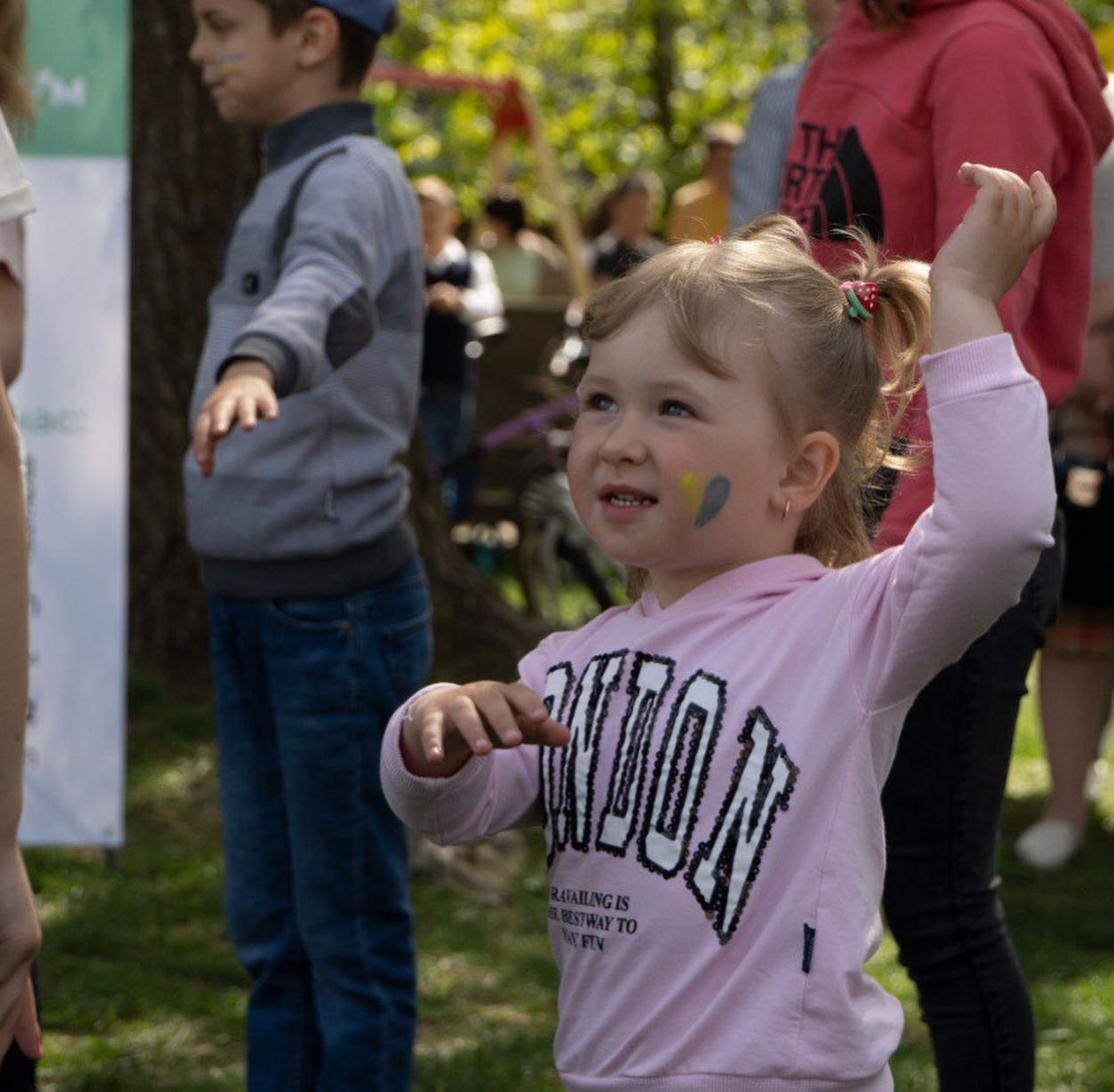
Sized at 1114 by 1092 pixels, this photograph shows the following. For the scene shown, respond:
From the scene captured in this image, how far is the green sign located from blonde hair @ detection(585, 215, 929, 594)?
2756 mm

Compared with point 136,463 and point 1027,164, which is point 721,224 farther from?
point 1027,164

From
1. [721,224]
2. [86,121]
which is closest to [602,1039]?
[86,121]

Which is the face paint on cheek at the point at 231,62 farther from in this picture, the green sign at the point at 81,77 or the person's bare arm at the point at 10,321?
the green sign at the point at 81,77

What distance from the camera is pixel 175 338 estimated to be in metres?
6.08

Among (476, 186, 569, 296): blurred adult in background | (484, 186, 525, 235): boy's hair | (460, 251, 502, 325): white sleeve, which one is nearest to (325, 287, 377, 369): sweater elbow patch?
(460, 251, 502, 325): white sleeve

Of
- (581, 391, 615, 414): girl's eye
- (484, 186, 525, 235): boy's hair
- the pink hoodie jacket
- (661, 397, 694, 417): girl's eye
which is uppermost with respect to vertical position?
(661, 397, 694, 417): girl's eye

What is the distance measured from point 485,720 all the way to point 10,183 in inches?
A: 28.1

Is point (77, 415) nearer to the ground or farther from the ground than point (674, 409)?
nearer to the ground

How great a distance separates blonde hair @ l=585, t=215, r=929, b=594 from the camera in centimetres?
194

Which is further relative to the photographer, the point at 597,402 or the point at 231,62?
the point at 231,62

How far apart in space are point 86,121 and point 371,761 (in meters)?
2.22

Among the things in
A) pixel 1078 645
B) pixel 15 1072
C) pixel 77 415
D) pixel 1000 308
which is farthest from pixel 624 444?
pixel 1078 645

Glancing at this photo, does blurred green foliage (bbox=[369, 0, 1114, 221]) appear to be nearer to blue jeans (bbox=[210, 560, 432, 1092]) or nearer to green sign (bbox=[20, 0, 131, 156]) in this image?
green sign (bbox=[20, 0, 131, 156])

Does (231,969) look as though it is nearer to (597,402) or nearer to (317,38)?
(317,38)
